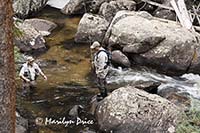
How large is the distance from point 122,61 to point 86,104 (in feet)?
10.5

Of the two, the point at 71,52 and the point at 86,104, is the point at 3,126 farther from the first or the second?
the point at 71,52

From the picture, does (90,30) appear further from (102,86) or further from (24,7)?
(102,86)

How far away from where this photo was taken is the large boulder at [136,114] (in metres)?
8.80

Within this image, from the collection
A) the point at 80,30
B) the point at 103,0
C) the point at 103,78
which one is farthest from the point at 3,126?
the point at 103,0

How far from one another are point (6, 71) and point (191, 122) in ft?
14.9

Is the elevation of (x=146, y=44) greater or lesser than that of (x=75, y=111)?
greater

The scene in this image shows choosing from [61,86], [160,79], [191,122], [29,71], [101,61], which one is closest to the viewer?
[191,122]

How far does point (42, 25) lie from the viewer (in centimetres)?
1761

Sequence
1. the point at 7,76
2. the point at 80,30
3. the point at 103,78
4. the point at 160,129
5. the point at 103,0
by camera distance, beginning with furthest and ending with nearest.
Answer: the point at 103,0 → the point at 80,30 → the point at 103,78 → the point at 160,129 → the point at 7,76

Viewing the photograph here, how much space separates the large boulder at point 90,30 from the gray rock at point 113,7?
1737 mm

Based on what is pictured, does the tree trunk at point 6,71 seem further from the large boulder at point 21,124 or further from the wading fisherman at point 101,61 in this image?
the wading fisherman at point 101,61

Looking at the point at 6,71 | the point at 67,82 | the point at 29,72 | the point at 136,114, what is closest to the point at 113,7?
the point at 67,82

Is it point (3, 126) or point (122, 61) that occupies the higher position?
point (3, 126)

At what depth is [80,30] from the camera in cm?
1605
